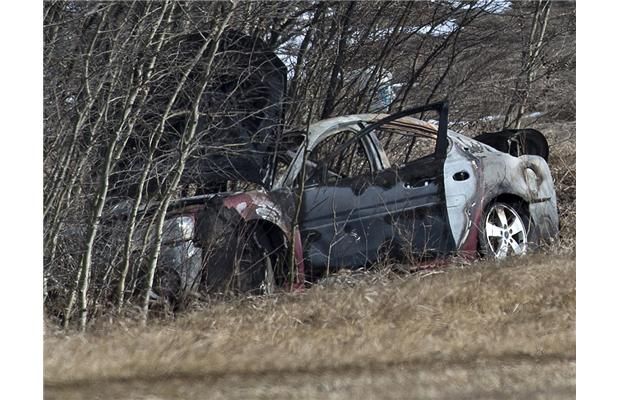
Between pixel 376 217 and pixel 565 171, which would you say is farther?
pixel 565 171

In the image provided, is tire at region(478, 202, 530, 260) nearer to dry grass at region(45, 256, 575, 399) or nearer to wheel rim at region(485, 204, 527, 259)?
wheel rim at region(485, 204, 527, 259)

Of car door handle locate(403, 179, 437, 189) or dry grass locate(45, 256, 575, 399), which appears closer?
dry grass locate(45, 256, 575, 399)

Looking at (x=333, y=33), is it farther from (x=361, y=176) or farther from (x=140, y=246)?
(x=140, y=246)

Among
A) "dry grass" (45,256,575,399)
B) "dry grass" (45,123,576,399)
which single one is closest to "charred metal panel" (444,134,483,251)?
"dry grass" (45,123,576,399)

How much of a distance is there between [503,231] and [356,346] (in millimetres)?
2820

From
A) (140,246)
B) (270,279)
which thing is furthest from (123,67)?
(270,279)

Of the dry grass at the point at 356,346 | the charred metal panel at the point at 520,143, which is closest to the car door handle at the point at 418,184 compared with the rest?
the dry grass at the point at 356,346

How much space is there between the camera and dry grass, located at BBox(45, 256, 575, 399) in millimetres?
6551

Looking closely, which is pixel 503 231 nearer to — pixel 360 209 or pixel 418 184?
pixel 418 184

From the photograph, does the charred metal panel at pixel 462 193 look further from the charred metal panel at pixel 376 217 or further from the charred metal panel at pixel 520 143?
the charred metal panel at pixel 520 143

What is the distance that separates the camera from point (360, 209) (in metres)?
8.89

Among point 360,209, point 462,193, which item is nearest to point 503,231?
point 462,193

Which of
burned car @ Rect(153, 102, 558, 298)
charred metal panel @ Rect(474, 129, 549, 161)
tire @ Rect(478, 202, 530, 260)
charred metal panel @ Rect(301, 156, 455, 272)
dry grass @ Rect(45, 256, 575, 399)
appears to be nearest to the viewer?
dry grass @ Rect(45, 256, 575, 399)

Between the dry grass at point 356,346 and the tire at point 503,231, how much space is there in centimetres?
63
